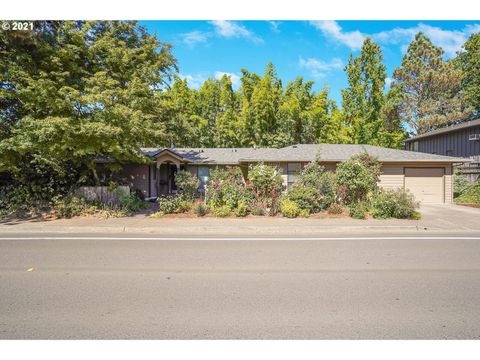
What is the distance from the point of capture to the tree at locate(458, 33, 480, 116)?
31.4 metres

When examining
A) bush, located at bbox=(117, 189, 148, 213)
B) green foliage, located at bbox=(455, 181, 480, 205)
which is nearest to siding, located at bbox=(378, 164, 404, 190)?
green foliage, located at bbox=(455, 181, 480, 205)

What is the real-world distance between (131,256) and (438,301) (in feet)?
19.0

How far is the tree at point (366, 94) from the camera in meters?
27.0

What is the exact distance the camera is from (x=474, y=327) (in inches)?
124

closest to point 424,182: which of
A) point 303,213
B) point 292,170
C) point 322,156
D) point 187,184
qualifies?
point 322,156

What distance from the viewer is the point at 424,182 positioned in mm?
16266

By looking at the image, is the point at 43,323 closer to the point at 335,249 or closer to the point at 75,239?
the point at 75,239

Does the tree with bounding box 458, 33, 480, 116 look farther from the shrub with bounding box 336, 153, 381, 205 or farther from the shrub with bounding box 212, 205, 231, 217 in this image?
the shrub with bounding box 212, 205, 231, 217

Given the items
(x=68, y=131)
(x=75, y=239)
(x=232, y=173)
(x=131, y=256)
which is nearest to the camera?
(x=131, y=256)

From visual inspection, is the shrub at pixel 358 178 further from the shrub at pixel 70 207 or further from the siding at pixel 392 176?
the shrub at pixel 70 207

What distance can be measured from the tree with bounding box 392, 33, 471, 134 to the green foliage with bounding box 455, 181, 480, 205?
666 inches

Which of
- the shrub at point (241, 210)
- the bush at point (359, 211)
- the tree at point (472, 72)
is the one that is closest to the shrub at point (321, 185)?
the bush at point (359, 211)

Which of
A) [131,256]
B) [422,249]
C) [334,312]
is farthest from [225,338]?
[422,249]

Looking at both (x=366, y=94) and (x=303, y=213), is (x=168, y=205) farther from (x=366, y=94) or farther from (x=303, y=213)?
(x=366, y=94)
